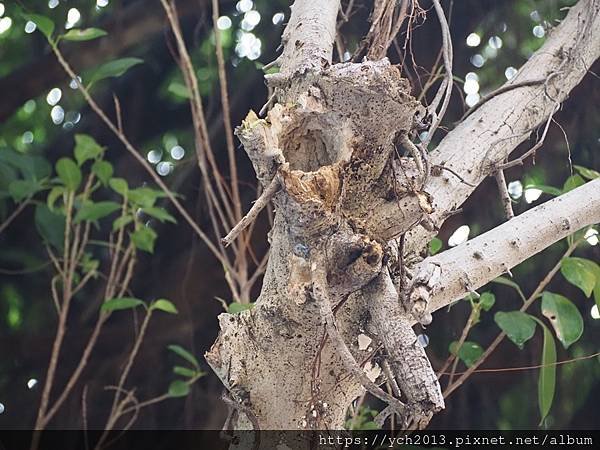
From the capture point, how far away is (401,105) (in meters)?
0.57

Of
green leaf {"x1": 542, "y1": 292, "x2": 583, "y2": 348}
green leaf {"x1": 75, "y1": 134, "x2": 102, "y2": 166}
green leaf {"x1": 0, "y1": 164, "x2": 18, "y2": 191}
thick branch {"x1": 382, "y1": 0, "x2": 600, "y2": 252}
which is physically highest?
thick branch {"x1": 382, "y1": 0, "x2": 600, "y2": 252}

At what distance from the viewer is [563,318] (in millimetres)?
968

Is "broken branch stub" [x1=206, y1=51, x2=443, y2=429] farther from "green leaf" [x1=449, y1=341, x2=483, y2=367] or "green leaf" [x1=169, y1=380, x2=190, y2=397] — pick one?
"green leaf" [x1=169, y1=380, x2=190, y2=397]

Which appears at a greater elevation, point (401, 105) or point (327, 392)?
point (401, 105)

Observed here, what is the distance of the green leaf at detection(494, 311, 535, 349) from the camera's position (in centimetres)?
99

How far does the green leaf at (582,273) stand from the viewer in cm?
95

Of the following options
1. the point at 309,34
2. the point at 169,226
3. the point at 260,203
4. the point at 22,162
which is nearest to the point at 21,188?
the point at 22,162

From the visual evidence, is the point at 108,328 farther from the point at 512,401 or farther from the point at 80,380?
the point at 512,401

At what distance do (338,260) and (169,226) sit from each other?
105 cm

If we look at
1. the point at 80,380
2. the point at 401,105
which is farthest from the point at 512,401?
the point at 401,105

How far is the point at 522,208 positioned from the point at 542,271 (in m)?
0.20

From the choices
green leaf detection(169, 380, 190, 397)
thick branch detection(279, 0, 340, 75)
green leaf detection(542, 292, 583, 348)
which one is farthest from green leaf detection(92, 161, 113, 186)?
green leaf detection(542, 292, 583, 348)

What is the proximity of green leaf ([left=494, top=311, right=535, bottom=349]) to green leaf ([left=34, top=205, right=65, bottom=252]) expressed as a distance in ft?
2.48

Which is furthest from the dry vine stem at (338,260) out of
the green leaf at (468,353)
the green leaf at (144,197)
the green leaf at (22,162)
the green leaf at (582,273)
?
the green leaf at (22,162)
